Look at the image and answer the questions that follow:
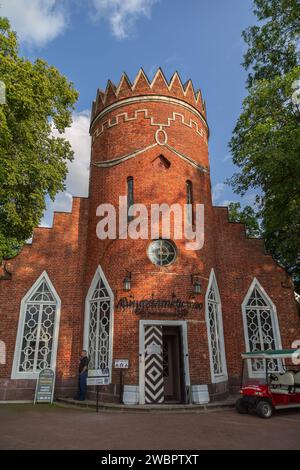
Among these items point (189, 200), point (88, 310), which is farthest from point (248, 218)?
point (88, 310)

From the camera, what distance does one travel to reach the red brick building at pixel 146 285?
1143 cm

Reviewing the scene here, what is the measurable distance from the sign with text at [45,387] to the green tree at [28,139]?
6.09m

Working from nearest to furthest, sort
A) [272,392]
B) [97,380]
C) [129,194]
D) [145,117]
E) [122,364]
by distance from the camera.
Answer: [272,392] → [97,380] → [122,364] → [129,194] → [145,117]

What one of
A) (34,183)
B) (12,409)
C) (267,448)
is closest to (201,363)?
(267,448)

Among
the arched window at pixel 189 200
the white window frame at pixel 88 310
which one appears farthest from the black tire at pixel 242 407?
the arched window at pixel 189 200

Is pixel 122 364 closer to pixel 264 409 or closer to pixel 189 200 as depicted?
pixel 264 409

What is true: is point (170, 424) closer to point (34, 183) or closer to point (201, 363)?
point (201, 363)

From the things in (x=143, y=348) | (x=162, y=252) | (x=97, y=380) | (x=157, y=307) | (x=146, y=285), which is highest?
(x=162, y=252)

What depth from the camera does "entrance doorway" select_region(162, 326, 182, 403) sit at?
38.4ft

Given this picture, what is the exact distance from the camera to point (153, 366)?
439 inches

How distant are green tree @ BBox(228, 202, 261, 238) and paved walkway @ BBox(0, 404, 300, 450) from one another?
14793mm

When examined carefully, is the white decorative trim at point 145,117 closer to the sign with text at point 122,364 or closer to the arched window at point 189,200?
the arched window at point 189,200

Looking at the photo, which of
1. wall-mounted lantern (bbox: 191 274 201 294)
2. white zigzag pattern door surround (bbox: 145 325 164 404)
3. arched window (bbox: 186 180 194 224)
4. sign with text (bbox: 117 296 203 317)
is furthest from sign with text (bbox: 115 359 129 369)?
arched window (bbox: 186 180 194 224)

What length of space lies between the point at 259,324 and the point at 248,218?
37.3 feet
